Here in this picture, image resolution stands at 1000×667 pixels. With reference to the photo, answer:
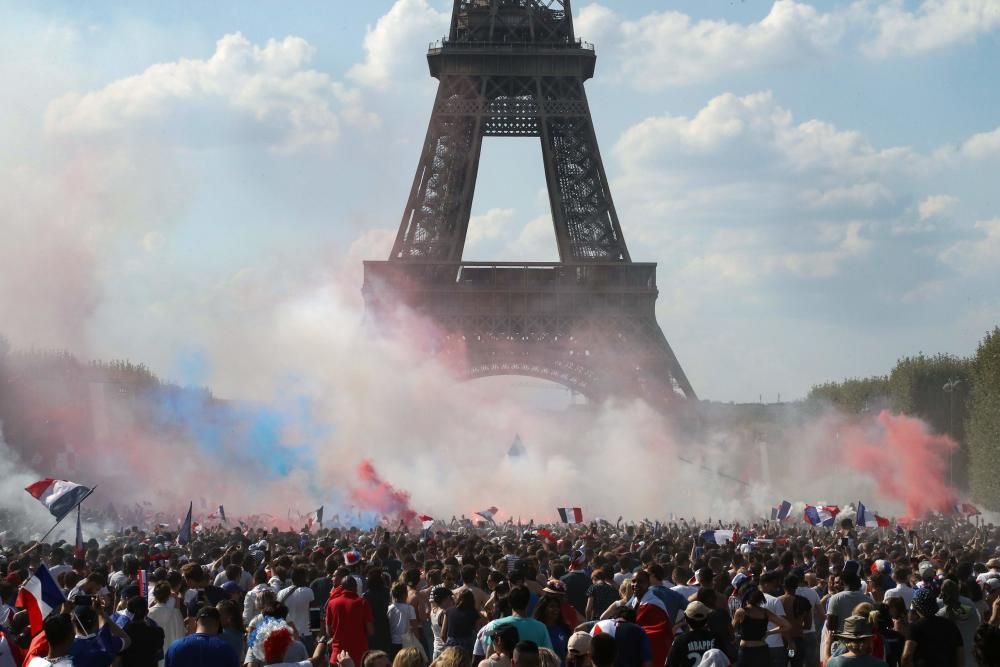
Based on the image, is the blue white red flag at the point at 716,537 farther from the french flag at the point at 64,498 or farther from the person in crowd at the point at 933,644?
the person in crowd at the point at 933,644

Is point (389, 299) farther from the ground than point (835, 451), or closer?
farther from the ground

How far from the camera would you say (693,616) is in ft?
30.8

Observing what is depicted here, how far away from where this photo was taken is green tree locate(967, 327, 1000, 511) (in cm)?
5188

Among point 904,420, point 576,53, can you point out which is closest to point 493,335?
point 576,53

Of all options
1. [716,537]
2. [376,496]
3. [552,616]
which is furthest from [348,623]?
[376,496]

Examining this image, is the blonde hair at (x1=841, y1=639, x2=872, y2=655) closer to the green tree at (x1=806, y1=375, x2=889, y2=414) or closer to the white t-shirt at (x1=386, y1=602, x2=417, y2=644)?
the white t-shirt at (x1=386, y1=602, x2=417, y2=644)

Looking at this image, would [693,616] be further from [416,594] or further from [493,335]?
A: [493,335]

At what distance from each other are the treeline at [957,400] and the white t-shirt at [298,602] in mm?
42623

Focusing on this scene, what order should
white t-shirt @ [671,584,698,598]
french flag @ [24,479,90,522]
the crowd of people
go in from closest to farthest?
the crowd of people, white t-shirt @ [671,584,698,598], french flag @ [24,479,90,522]

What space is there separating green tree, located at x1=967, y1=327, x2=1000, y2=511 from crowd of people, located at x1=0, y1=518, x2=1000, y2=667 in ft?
120

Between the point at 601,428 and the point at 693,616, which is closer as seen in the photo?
the point at 693,616

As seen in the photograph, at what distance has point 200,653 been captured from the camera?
915 cm

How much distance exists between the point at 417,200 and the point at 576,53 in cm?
990

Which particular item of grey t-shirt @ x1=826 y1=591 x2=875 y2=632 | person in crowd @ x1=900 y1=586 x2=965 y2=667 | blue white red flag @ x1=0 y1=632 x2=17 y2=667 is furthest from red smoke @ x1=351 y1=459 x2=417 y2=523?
person in crowd @ x1=900 y1=586 x2=965 y2=667
